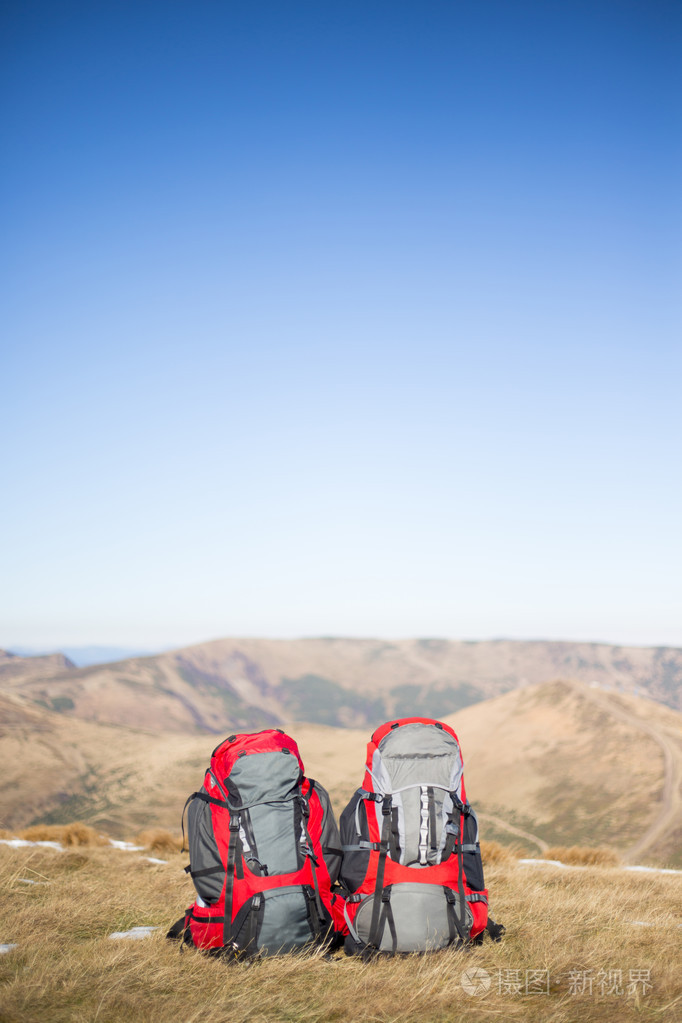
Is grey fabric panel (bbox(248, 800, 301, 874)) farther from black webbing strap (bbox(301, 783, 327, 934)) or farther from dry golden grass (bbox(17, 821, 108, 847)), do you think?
dry golden grass (bbox(17, 821, 108, 847))

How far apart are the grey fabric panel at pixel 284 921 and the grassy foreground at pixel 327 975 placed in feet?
0.74

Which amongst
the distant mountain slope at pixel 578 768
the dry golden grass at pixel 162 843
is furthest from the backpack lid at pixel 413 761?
the distant mountain slope at pixel 578 768

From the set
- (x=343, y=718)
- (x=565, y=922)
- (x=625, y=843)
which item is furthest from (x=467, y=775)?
(x=343, y=718)

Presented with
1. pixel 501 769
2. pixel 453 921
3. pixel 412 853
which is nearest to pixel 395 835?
pixel 412 853

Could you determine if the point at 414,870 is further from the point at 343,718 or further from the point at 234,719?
the point at 343,718

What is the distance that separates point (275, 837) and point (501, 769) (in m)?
61.4

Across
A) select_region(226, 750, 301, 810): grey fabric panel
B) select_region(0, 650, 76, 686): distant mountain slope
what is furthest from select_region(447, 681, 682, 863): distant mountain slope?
select_region(0, 650, 76, 686): distant mountain slope

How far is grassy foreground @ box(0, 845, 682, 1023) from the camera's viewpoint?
390 cm

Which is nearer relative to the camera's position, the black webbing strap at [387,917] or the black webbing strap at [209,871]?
the black webbing strap at [387,917]

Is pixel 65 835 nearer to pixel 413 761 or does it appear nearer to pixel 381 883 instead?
pixel 381 883

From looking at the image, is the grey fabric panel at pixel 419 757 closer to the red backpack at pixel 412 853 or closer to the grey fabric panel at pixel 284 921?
the red backpack at pixel 412 853

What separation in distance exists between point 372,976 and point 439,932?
0.73m

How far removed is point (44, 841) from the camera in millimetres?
13406

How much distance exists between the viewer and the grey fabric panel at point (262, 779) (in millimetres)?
5059
